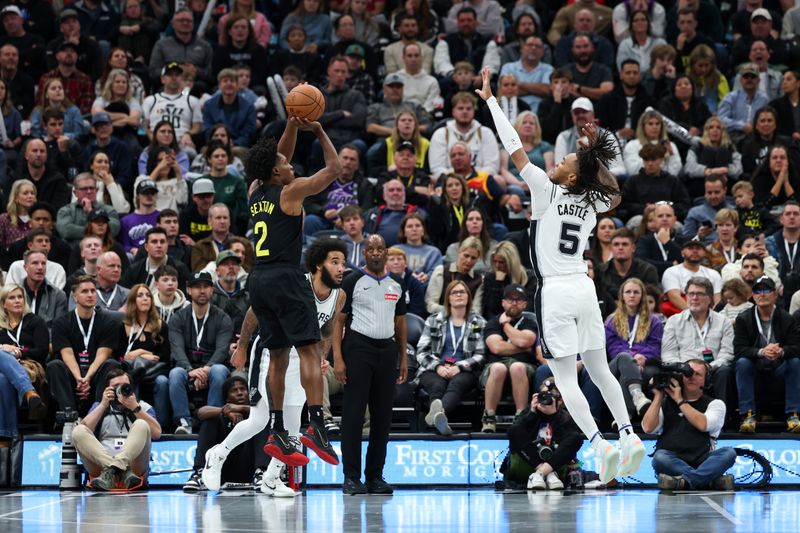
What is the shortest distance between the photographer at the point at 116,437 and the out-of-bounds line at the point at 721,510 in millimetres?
5909

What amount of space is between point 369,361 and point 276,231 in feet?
7.42

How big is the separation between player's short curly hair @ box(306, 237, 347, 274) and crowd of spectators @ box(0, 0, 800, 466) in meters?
2.54

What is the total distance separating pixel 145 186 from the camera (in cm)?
1783

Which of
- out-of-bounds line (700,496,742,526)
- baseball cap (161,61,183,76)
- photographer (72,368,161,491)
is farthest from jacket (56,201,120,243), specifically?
out-of-bounds line (700,496,742,526)

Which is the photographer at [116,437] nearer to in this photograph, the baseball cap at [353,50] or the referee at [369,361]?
the referee at [369,361]

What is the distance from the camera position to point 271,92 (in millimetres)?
20438

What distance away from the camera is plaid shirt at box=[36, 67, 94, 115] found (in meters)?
21.1

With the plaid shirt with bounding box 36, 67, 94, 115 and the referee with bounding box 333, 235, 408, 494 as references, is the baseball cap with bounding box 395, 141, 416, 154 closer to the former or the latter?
the referee with bounding box 333, 235, 408, 494

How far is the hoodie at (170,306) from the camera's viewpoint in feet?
52.4

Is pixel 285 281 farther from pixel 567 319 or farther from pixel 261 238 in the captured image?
pixel 567 319

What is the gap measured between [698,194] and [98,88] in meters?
9.71

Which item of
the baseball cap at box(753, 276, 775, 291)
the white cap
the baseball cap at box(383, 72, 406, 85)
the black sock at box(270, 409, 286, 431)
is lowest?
the black sock at box(270, 409, 286, 431)

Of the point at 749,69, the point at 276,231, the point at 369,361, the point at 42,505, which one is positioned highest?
the point at 749,69

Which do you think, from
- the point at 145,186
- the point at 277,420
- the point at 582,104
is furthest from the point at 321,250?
the point at 582,104
